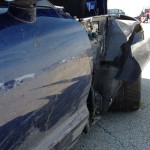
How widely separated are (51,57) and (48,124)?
36cm

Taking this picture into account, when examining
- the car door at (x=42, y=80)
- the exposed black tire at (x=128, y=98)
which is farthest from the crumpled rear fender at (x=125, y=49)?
the car door at (x=42, y=80)

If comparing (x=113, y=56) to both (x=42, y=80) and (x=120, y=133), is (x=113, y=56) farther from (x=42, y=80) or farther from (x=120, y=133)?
(x=42, y=80)

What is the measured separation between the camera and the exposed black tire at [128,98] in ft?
11.6

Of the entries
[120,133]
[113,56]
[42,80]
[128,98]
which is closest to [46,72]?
[42,80]

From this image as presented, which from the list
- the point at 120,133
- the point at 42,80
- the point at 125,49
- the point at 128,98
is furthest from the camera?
the point at 128,98

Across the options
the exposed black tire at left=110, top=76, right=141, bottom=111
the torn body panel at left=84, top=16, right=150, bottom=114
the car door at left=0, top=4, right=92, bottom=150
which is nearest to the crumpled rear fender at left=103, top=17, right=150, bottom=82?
the torn body panel at left=84, top=16, right=150, bottom=114

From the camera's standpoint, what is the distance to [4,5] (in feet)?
6.08

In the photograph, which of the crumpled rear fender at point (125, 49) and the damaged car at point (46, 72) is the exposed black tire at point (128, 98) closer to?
the crumpled rear fender at point (125, 49)

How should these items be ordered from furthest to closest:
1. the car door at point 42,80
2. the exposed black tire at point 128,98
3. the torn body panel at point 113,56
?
the exposed black tire at point 128,98, the torn body panel at point 113,56, the car door at point 42,80

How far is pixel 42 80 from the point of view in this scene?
174cm

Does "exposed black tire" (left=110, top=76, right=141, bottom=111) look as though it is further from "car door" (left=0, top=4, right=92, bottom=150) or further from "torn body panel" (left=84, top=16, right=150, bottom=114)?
"car door" (left=0, top=4, right=92, bottom=150)

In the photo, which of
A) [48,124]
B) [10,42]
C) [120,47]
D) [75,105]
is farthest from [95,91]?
[10,42]

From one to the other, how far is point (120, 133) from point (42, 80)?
183 centimetres

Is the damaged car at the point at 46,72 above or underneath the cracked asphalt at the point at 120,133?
above
